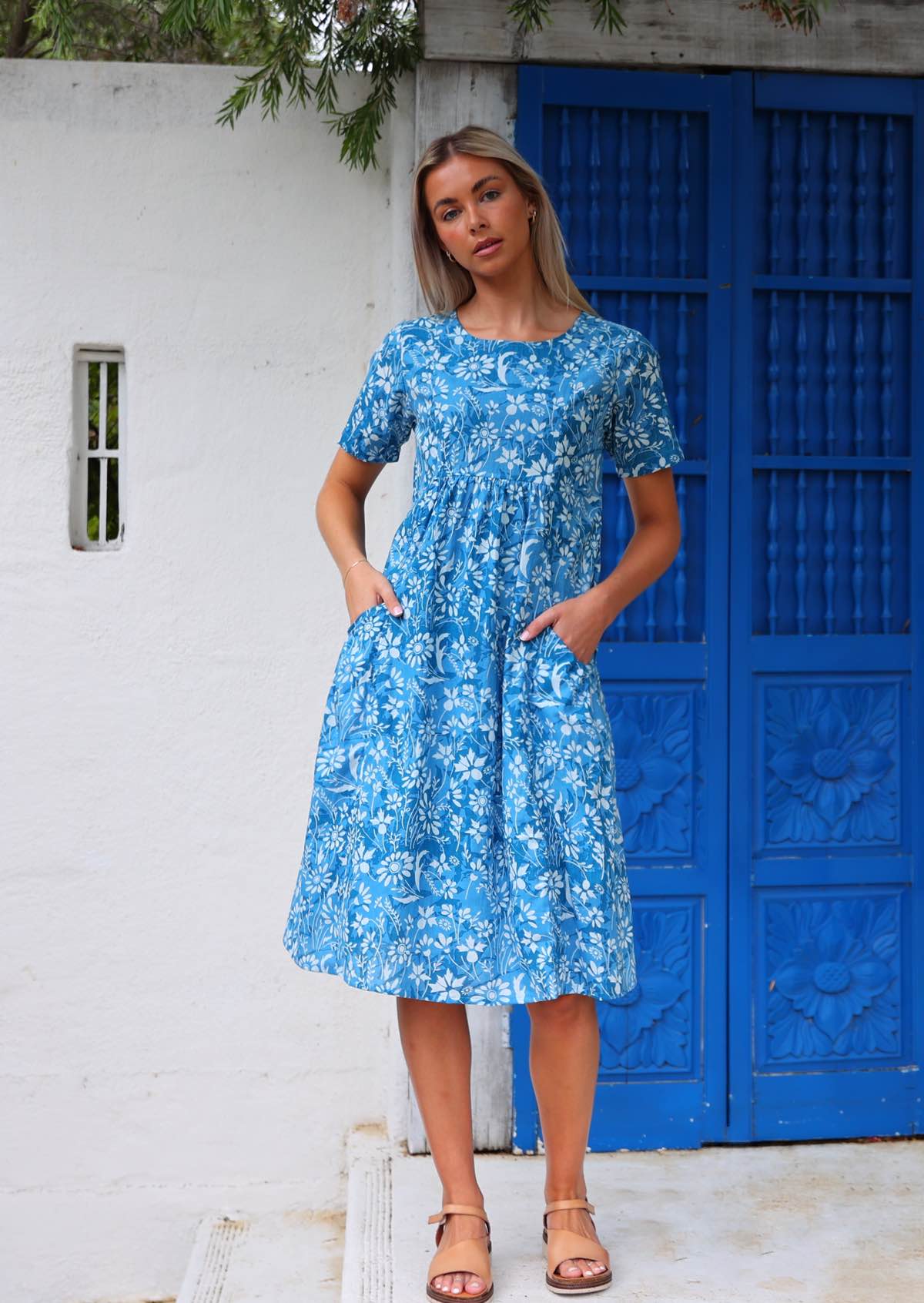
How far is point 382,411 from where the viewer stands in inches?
96.5

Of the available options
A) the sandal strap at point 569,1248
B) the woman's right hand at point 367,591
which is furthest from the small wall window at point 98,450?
the sandal strap at point 569,1248

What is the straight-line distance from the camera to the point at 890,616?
3.31 metres

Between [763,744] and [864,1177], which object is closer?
[864,1177]

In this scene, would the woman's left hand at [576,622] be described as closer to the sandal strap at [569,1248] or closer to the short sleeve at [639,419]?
the short sleeve at [639,419]

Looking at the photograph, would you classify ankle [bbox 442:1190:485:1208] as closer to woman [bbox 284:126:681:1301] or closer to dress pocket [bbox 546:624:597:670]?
woman [bbox 284:126:681:1301]

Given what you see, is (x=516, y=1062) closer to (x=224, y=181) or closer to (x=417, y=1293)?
(x=417, y=1293)

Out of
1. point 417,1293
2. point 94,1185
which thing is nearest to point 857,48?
point 417,1293

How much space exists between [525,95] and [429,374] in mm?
1126

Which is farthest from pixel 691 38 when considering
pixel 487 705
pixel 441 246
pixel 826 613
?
pixel 487 705

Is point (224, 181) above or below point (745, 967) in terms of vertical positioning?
above

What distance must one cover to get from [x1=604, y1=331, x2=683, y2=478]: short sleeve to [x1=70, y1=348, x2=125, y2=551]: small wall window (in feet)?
4.43

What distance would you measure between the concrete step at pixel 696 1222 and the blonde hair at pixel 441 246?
1.72 metres

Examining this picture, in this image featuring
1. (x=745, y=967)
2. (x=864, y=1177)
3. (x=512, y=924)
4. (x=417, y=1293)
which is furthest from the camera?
(x=745, y=967)

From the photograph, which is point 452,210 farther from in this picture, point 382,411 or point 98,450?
point 98,450
